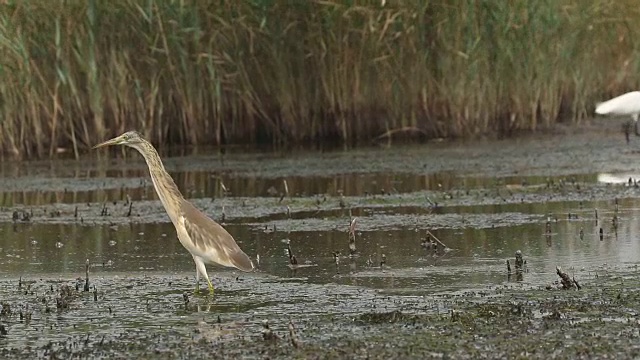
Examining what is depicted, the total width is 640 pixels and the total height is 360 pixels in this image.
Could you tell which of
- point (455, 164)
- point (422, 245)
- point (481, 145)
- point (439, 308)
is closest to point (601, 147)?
point (481, 145)

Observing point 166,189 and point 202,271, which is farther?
point 166,189

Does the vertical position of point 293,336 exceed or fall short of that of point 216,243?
it falls short

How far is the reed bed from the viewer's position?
596 inches

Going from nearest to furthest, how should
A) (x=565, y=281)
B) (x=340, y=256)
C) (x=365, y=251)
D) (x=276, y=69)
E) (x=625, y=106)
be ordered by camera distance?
(x=565, y=281), (x=340, y=256), (x=365, y=251), (x=625, y=106), (x=276, y=69)

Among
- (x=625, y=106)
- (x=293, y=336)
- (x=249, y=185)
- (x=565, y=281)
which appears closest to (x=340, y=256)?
(x=565, y=281)

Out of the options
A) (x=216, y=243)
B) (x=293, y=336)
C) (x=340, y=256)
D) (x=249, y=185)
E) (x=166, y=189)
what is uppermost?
(x=166, y=189)

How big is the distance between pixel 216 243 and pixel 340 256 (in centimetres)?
149

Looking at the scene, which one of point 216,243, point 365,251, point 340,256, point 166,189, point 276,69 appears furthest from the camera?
point 276,69

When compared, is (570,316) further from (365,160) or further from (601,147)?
(601,147)

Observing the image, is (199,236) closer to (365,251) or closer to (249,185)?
(365,251)

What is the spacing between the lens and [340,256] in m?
8.95

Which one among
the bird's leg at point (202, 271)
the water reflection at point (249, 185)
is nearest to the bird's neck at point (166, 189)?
the bird's leg at point (202, 271)

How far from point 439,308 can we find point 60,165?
9045mm

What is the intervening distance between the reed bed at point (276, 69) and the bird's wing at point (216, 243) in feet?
24.0
